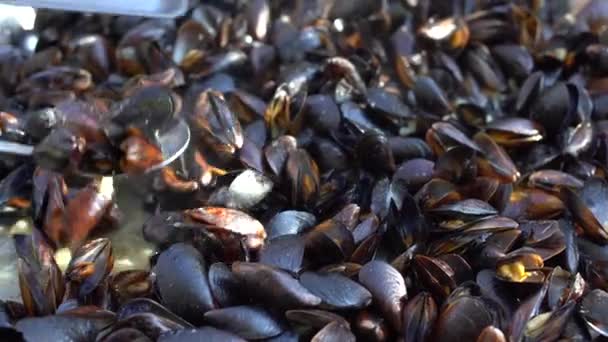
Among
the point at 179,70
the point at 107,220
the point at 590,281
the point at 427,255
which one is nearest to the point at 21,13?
the point at 179,70

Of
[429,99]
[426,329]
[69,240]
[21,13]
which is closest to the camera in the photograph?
[426,329]

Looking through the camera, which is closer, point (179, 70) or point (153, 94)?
point (153, 94)

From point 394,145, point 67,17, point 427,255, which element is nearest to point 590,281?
point 427,255

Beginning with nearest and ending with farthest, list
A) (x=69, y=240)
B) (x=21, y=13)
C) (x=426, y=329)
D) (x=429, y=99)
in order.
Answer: (x=426, y=329) < (x=69, y=240) < (x=429, y=99) < (x=21, y=13)

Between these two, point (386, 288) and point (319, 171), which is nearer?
point (386, 288)

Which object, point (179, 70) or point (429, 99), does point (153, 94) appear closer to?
point (179, 70)

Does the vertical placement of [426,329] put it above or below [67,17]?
below
